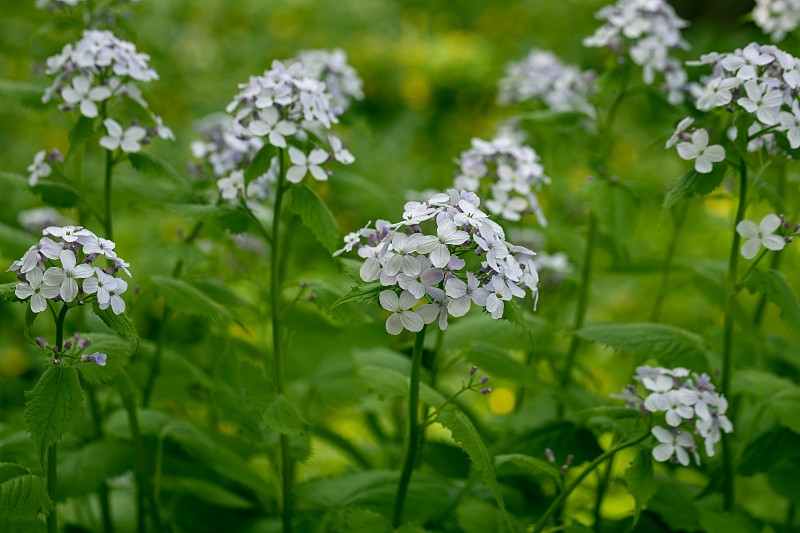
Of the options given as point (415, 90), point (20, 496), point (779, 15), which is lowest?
point (20, 496)

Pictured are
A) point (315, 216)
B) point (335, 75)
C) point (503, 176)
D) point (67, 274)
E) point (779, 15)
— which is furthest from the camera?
point (335, 75)

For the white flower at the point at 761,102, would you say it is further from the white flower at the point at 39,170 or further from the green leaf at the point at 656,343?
the white flower at the point at 39,170

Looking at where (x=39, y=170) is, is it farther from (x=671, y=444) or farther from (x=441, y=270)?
(x=671, y=444)

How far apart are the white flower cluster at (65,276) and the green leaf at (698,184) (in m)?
1.67

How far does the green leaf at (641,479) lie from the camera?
2.23m

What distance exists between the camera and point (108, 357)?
2287 millimetres

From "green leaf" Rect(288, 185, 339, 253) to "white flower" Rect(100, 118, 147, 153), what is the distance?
0.62 m

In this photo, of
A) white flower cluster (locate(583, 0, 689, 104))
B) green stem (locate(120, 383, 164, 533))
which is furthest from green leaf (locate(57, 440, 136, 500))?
white flower cluster (locate(583, 0, 689, 104))

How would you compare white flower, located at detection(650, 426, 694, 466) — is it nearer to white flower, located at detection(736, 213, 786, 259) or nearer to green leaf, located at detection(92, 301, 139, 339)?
white flower, located at detection(736, 213, 786, 259)

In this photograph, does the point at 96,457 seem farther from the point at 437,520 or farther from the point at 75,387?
the point at 437,520

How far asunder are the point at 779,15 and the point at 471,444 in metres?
2.56

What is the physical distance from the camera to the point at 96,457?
2766 mm

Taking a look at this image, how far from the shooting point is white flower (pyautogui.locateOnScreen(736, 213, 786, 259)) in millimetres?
2363

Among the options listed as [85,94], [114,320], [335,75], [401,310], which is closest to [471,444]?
[401,310]
